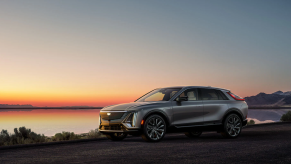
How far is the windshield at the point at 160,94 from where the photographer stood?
465 inches


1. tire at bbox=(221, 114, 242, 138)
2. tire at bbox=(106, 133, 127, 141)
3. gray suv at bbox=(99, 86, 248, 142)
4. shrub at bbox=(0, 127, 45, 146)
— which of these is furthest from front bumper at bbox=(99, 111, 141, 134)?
shrub at bbox=(0, 127, 45, 146)

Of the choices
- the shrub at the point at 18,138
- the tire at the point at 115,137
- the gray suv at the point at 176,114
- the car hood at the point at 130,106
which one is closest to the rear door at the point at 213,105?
the gray suv at the point at 176,114

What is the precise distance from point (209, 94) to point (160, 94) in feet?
6.09

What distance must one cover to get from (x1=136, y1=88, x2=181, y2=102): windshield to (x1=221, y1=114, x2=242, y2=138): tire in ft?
7.63

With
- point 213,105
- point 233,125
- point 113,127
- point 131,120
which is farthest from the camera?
point 233,125

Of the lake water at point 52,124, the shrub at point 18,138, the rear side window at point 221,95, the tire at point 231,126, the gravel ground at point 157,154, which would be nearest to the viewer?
the gravel ground at point 157,154

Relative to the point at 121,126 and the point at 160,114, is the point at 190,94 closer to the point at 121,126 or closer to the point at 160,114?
the point at 160,114

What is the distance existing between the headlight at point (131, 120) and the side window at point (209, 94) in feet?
9.84

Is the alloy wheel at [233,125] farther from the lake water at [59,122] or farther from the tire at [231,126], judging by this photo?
the lake water at [59,122]

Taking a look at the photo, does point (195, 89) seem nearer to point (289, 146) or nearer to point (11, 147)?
point (289, 146)

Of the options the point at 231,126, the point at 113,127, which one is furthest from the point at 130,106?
the point at 231,126

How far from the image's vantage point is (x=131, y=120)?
1055 cm

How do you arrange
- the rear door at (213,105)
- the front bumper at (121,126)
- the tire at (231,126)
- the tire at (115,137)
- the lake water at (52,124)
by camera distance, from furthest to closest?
1. the lake water at (52,124)
2. the tire at (231,126)
3. the rear door at (213,105)
4. the tire at (115,137)
5. the front bumper at (121,126)

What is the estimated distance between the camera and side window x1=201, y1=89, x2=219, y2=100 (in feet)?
40.1
